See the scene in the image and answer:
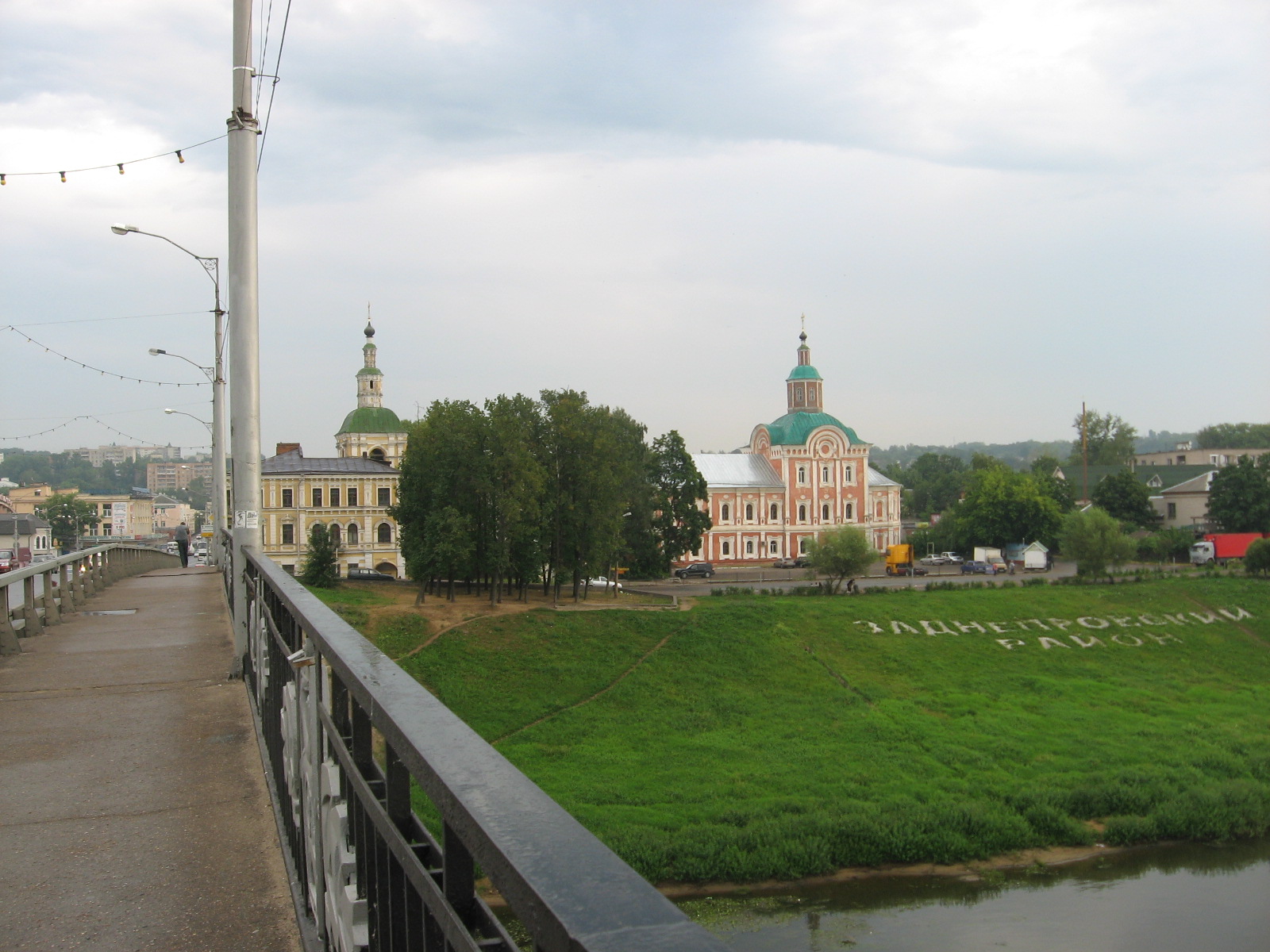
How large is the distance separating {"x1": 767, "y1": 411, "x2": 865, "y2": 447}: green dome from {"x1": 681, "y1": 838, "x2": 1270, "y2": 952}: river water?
4596 cm

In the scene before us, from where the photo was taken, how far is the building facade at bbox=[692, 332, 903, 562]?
A: 215 feet

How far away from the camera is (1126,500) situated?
7000cm

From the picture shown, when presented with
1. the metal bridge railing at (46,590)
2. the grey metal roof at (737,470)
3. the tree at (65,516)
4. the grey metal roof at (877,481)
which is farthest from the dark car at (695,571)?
the metal bridge railing at (46,590)

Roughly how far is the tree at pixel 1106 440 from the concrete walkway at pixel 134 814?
111 meters

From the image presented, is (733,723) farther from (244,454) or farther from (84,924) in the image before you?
(84,924)

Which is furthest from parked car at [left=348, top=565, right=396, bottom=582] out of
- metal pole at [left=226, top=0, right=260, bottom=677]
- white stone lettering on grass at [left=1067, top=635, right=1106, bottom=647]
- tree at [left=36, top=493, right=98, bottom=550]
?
metal pole at [left=226, top=0, right=260, bottom=677]

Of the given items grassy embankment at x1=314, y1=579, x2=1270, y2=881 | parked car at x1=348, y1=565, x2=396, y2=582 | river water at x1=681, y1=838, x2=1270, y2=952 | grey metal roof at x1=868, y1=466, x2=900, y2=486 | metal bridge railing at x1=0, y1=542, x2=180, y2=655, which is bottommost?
river water at x1=681, y1=838, x2=1270, y2=952

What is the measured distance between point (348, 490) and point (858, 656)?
3107 centimetres

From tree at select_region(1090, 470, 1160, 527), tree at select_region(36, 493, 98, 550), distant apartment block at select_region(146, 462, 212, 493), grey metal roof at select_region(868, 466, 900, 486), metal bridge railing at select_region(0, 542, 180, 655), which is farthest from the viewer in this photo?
distant apartment block at select_region(146, 462, 212, 493)

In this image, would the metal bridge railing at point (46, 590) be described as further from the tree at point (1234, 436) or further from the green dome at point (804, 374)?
the tree at point (1234, 436)

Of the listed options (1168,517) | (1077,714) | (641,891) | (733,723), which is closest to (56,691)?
(641,891)

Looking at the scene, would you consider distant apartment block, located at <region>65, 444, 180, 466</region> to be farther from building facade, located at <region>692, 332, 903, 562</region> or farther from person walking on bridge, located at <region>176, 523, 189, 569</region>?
person walking on bridge, located at <region>176, 523, 189, 569</region>

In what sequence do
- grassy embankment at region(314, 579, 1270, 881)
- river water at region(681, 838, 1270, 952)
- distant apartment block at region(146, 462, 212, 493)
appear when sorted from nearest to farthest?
river water at region(681, 838, 1270, 952), grassy embankment at region(314, 579, 1270, 881), distant apartment block at region(146, 462, 212, 493)

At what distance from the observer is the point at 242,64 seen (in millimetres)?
8141
